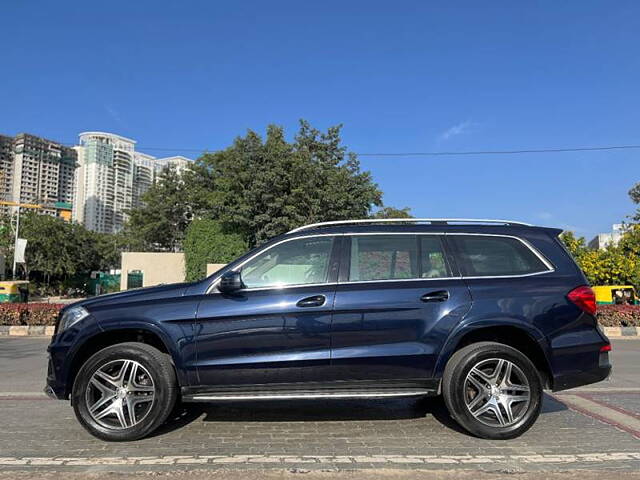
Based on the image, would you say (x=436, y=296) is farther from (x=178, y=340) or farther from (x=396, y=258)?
(x=178, y=340)

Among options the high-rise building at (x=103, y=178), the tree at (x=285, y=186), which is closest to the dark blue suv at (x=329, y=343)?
the tree at (x=285, y=186)

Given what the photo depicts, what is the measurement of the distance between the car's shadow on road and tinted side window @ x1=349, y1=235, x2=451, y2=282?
4.97 ft

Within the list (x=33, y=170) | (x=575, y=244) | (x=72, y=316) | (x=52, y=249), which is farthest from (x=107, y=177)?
(x=72, y=316)

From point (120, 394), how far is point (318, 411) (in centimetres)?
199

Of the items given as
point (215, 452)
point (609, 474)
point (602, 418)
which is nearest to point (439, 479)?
point (609, 474)

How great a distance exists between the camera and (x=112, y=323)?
426 centimetres

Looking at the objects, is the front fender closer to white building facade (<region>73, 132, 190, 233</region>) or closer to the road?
the road

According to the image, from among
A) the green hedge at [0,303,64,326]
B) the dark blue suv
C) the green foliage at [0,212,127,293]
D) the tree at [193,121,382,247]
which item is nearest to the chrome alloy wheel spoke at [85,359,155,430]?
the dark blue suv

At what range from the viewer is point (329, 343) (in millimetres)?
4207

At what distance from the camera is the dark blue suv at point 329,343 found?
13.8ft

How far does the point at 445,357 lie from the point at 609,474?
139 centimetres

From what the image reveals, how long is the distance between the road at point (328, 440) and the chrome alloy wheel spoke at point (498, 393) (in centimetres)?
22

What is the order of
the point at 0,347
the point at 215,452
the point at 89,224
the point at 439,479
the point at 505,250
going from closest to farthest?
the point at 439,479, the point at 215,452, the point at 505,250, the point at 0,347, the point at 89,224

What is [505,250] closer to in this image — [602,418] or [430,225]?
[430,225]
